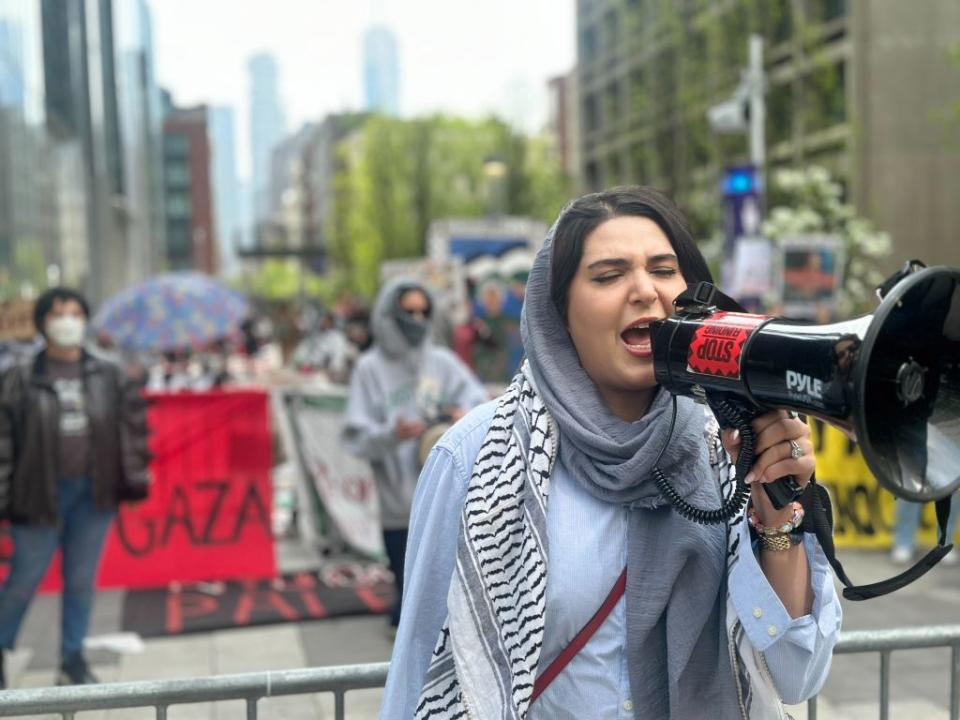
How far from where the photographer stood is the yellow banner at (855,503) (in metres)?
9.43

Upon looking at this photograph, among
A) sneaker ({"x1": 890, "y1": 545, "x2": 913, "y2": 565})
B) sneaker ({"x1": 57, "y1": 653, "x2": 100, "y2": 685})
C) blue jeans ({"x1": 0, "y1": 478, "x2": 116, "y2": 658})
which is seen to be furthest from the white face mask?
sneaker ({"x1": 890, "y1": 545, "x2": 913, "y2": 565})

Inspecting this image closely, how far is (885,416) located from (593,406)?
22.6 inches

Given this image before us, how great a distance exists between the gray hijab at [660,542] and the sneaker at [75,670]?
4536 mm

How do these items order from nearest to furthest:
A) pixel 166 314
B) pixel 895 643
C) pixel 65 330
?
pixel 895 643 < pixel 65 330 < pixel 166 314

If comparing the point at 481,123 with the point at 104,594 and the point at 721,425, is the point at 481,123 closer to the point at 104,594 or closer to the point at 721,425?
the point at 104,594

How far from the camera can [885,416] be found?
1.51 m

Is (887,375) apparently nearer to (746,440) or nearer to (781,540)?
(746,440)

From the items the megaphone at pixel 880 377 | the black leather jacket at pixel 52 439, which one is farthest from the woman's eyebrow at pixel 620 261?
the black leather jacket at pixel 52 439

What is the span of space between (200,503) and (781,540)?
7.13 metres

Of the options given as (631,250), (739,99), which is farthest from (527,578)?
(739,99)

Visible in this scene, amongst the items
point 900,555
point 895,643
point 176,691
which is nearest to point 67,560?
point 176,691

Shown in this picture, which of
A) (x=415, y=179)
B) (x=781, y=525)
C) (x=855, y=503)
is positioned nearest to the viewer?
(x=781, y=525)

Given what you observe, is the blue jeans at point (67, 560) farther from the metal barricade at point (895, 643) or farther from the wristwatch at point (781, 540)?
the wristwatch at point (781, 540)

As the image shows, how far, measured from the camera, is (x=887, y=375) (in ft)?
4.95
